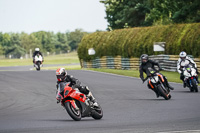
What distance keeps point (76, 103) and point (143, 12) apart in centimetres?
5198

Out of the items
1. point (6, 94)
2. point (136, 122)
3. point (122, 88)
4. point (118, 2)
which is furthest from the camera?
point (118, 2)

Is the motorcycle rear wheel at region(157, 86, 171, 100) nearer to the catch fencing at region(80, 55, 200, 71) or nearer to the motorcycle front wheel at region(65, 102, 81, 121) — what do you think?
the motorcycle front wheel at region(65, 102, 81, 121)

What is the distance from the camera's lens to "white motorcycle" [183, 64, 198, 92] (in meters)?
17.8

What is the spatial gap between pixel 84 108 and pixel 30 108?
4.77m

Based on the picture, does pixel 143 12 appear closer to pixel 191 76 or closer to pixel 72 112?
pixel 191 76

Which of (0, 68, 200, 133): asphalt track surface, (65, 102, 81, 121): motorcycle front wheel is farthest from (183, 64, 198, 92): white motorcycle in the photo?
(65, 102, 81, 121): motorcycle front wheel

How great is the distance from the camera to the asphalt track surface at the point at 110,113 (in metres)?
9.16

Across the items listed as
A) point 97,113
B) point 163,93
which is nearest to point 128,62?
point 163,93

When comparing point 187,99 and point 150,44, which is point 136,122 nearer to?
point 187,99

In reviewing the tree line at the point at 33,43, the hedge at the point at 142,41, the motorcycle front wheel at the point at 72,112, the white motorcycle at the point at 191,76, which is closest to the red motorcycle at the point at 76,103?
the motorcycle front wheel at the point at 72,112

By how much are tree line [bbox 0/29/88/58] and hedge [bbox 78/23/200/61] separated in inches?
4390

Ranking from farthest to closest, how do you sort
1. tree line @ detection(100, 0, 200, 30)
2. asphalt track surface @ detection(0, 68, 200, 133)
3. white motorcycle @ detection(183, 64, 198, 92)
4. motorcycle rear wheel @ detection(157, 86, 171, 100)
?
tree line @ detection(100, 0, 200, 30) → white motorcycle @ detection(183, 64, 198, 92) → motorcycle rear wheel @ detection(157, 86, 171, 100) → asphalt track surface @ detection(0, 68, 200, 133)

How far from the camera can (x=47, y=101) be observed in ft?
53.7

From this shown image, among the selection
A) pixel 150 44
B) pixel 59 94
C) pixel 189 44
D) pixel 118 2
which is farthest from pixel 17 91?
pixel 118 2
